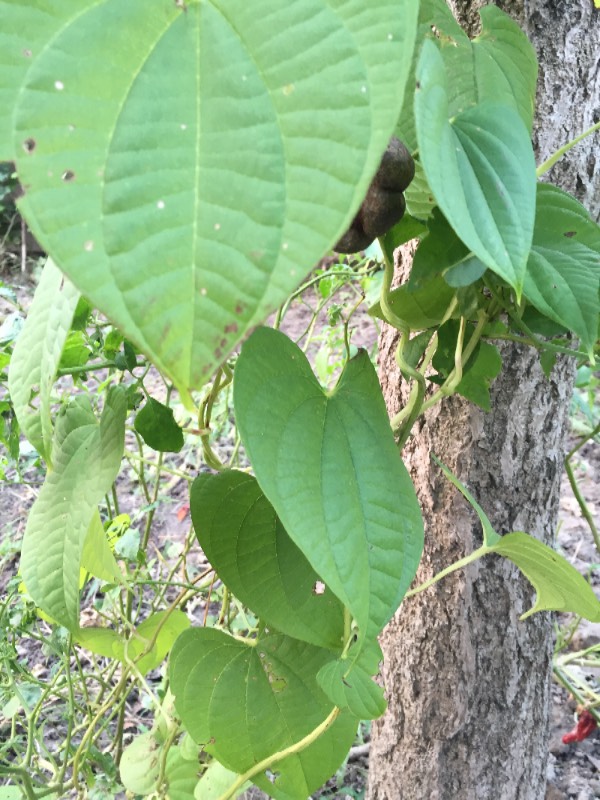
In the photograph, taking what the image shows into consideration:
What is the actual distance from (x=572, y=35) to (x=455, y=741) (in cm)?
79

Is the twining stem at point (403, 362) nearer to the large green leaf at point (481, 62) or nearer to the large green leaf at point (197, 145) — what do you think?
the large green leaf at point (481, 62)

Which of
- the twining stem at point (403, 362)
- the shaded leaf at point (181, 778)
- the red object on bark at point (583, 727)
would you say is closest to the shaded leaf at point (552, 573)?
the twining stem at point (403, 362)

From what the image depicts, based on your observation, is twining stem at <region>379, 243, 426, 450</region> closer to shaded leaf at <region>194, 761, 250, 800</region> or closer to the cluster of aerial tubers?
the cluster of aerial tubers

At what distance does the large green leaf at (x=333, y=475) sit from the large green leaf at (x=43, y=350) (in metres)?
0.10

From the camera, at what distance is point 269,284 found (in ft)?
0.71

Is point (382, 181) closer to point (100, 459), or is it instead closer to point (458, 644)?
point (100, 459)

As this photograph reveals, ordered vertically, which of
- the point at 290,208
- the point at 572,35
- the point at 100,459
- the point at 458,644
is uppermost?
the point at 572,35

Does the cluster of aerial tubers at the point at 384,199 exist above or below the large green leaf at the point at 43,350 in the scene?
above

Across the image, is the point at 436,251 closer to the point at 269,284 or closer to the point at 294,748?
the point at 269,284

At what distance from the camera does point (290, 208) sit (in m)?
0.23

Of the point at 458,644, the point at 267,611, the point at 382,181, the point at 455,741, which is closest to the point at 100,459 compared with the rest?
the point at 267,611

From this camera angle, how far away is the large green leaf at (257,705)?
59 centimetres

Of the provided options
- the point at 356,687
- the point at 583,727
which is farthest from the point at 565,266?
the point at 583,727

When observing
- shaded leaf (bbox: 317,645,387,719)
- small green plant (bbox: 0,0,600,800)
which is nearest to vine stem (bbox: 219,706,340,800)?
small green plant (bbox: 0,0,600,800)
